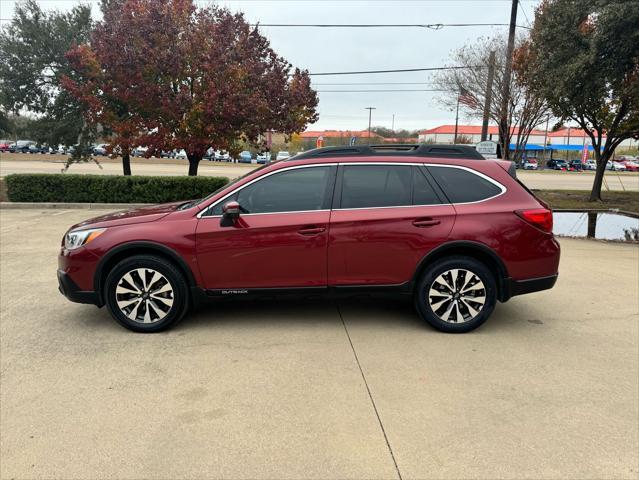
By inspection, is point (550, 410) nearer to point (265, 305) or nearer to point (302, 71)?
point (265, 305)

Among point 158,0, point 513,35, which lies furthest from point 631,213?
point 158,0

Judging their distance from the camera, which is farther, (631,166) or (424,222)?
(631,166)

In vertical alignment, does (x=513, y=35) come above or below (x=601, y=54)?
above

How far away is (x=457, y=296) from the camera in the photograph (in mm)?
4492

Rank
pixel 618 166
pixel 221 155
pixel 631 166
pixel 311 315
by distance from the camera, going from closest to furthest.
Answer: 1. pixel 311 315
2. pixel 221 155
3. pixel 631 166
4. pixel 618 166

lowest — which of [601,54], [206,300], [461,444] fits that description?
[461,444]

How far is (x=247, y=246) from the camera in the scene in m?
4.37

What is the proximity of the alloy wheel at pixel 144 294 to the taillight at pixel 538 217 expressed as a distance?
3.37 meters

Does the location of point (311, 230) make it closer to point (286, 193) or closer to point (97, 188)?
point (286, 193)

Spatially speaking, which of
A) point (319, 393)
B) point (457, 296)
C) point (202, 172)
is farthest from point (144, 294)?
point (202, 172)

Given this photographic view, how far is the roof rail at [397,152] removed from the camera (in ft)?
15.4

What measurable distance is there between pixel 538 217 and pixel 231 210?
9.38 feet

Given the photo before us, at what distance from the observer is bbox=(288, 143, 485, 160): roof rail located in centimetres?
470

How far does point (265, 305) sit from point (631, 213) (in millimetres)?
13016
